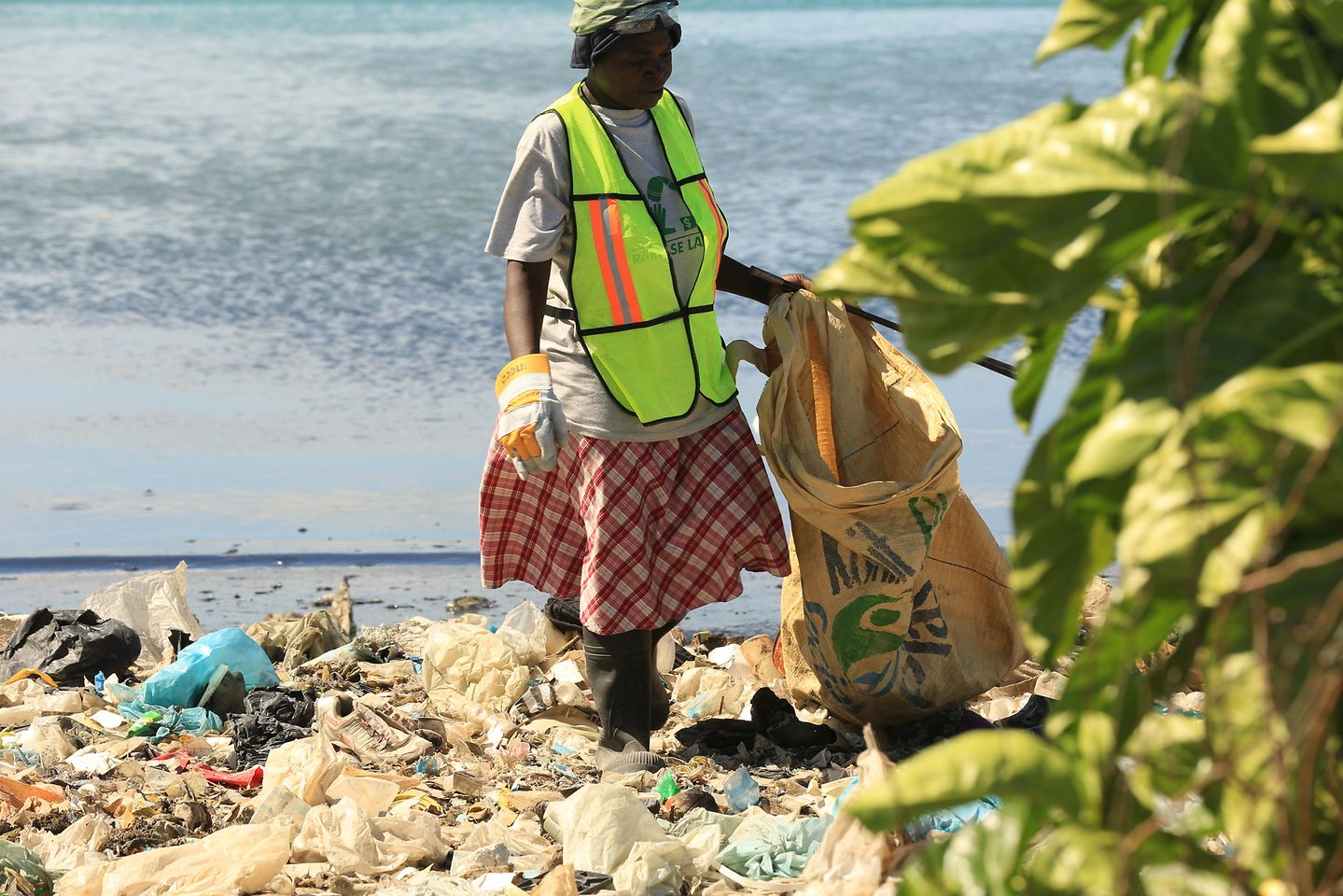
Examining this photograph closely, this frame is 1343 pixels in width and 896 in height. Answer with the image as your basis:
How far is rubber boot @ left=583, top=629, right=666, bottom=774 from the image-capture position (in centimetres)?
360

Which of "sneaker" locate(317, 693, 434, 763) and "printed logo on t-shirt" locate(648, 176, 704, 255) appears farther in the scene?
"sneaker" locate(317, 693, 434, 763)

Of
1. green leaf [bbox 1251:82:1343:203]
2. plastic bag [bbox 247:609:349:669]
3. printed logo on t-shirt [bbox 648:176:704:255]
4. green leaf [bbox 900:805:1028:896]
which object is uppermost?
green leaf [bbox 1251:82:1343:203]

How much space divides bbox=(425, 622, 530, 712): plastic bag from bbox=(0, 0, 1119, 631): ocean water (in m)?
1.16

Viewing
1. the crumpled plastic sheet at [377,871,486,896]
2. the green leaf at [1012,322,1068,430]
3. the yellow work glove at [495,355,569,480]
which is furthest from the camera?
the yellow work glove at [495,355,569,480]

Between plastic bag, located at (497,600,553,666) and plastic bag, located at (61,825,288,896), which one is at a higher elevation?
plastic bag, located at (61,825,288,896)

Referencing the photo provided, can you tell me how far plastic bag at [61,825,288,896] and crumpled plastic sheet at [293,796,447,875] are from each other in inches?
4.1

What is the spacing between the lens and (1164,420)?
3.96ft

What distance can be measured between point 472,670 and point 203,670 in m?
0.66

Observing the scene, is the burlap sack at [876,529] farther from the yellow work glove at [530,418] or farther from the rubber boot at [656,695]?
the yellow work glove at [530,418]

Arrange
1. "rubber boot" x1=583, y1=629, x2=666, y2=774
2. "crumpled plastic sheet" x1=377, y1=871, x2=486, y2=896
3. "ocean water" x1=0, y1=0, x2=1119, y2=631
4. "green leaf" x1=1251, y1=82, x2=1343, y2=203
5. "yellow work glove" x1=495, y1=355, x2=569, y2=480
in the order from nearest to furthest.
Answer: "green leaf" x1=1251, y1=82, x2=1343, y2=203 → "crumpled plastic sheet" x1=377, y1=871, x2=486, y2=896 → "yellow work glove" x1=495, y1=355, x2=569, y2=480 → "rubber boot" x1=583, y1=629, x2=666, y2=774 → "ocean water" x1=0, y1=0, x2=1119, y2=631

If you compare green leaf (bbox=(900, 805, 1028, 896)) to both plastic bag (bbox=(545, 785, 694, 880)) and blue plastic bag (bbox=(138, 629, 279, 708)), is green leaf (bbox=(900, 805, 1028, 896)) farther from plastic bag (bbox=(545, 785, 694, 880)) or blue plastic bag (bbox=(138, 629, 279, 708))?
blue plastic bag (bbox=(138, 629, 279, 708))

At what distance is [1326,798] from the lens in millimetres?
1335

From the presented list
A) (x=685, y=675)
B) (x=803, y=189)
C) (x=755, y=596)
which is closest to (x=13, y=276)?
(x=803, y=189)

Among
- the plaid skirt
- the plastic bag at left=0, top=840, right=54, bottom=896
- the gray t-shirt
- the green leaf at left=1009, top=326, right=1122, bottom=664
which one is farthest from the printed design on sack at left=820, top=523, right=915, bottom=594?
the green leaf at left=1009, top=326, right=1122, bottom=664
